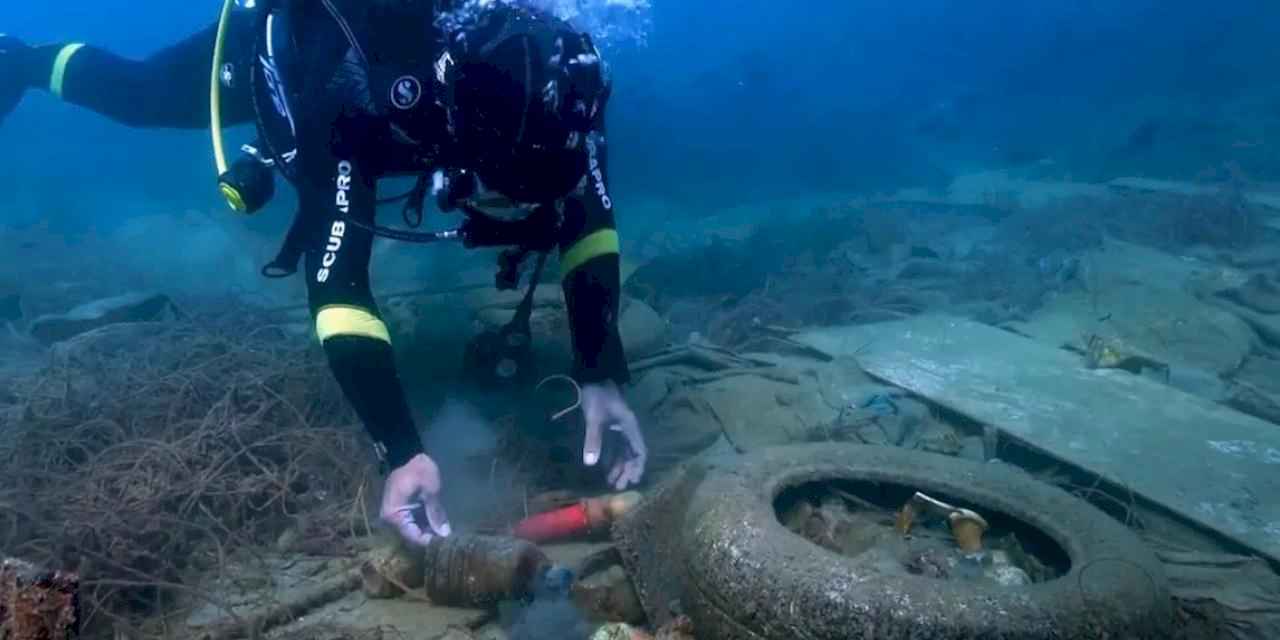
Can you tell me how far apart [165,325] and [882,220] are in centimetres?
1003

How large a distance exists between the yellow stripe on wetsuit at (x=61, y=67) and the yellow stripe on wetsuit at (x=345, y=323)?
5.32 metres

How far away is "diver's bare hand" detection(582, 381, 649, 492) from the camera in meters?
3.67

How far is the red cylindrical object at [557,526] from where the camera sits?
3400mm

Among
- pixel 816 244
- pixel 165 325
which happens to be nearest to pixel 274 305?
pixel 165 325

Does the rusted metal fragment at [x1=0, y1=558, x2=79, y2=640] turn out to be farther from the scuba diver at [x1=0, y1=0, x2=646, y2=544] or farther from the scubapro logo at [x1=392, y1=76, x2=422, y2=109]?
the scubapro logo at [x1=392, y1=76, x2=422, y2=109]

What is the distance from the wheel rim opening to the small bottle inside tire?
1.01m

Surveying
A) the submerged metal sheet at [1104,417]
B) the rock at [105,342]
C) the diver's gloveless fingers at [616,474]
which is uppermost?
the rock at [105,342]

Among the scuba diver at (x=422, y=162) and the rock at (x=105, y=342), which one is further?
the rock at (x=105, y=342)

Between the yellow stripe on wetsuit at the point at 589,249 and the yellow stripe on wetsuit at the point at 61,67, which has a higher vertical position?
the yellow stripe on wetsuit at the point at 61,67

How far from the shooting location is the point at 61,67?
6707 mm

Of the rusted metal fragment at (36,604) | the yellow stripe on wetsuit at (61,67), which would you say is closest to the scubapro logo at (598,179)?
the rusted metal fragment at (36,604)

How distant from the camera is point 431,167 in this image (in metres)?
3.32

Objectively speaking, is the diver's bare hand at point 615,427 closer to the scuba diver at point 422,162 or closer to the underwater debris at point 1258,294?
the scuba diver at point 422,162

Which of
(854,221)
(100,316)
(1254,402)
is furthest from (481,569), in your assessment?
(854,221)
